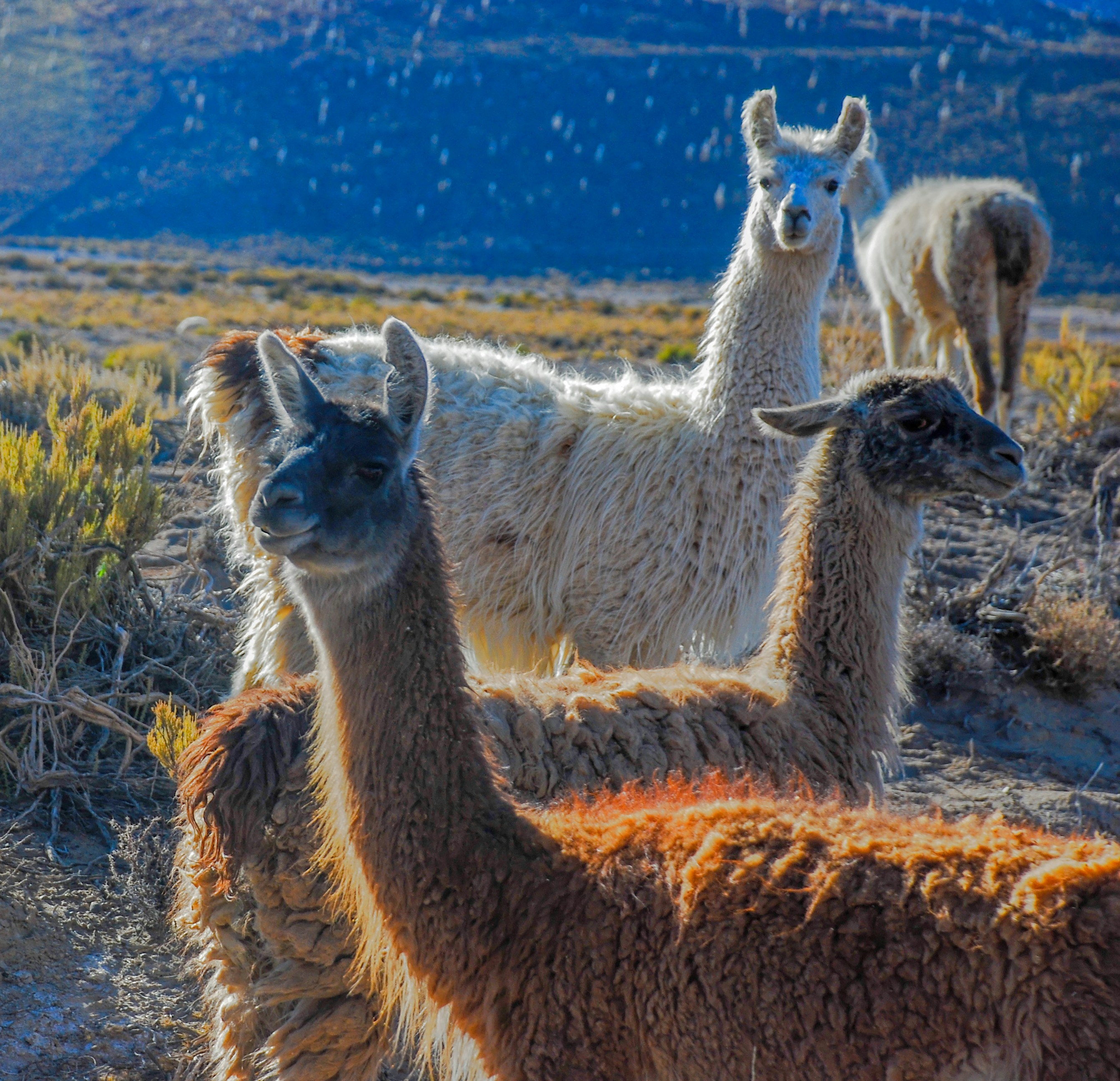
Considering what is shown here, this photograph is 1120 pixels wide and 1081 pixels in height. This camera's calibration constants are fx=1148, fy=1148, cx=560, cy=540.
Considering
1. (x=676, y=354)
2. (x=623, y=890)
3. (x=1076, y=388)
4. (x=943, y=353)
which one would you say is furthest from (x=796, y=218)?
(x=676, y=354)

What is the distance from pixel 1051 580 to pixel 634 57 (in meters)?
81.5

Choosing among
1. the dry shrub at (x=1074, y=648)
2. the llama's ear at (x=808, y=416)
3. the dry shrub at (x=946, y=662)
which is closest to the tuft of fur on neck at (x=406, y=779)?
the llama's ear at (x=808, y=416)

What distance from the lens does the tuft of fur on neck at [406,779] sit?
6.84 ft

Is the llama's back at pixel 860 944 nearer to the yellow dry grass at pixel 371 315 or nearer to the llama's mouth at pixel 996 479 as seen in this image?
the llama's mouth at pixel 996 479

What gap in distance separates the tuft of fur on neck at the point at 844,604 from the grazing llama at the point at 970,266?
5138 mm

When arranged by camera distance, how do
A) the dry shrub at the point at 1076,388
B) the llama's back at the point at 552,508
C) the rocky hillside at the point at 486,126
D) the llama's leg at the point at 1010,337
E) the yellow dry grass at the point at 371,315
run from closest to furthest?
the llama's back at the point at 552,508
the llama's leg at the point at 1010,337
the dry shrub at the point at 1076,388
the yellow dry grass at the point at 371,315
the rocky hillside at the point at 486,126

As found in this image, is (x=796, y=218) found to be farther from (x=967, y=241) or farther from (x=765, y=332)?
(x=967, y=241)

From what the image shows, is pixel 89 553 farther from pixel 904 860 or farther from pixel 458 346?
pixel 904 860

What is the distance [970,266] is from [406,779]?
750 cm

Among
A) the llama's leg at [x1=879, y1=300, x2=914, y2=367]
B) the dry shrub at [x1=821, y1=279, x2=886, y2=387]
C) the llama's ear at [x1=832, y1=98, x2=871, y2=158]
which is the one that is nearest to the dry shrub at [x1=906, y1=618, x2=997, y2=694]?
the llama's ear at [x1=832, y1=98, x2=871, y2=158]

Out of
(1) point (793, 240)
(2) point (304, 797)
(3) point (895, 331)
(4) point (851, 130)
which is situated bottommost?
(2) point (304, 797)

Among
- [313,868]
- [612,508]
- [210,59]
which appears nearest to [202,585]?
[612,508]

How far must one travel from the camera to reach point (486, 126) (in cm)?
7531

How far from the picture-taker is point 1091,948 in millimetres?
1569
